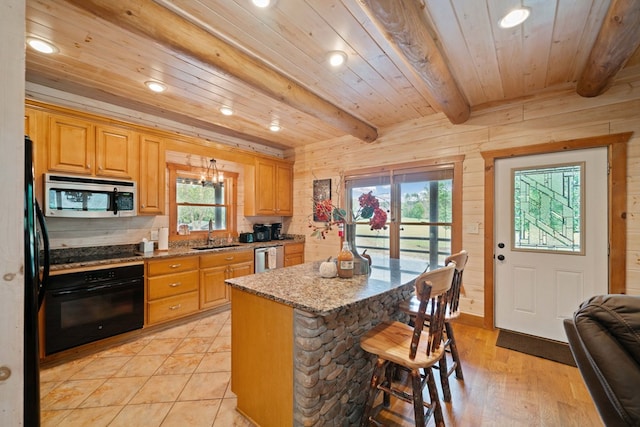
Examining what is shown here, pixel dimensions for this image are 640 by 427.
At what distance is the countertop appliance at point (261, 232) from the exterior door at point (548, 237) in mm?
3433

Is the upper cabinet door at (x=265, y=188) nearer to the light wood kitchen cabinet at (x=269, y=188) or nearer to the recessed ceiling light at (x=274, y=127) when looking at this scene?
the light wood kitchen cabinet at (x=269, y=188)

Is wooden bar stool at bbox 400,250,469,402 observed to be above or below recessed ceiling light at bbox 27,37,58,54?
below

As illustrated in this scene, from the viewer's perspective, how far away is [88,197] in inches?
109

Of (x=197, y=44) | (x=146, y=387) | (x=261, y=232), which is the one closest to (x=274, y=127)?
(x=261, y=232)

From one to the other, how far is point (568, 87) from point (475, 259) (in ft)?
6.64

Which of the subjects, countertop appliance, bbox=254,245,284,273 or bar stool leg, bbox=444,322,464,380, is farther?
countertop appliance, bbox=254,245,284,273

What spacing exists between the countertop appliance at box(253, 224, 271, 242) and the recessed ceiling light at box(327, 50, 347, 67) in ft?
9.99

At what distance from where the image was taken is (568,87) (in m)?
2.70

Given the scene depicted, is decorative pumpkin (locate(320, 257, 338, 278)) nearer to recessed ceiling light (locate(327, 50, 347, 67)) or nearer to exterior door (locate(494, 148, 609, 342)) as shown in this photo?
recessed ceiling light (locate(327, 50, 347, 67))

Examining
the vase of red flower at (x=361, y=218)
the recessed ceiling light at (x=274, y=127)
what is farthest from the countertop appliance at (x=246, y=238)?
the vase of red flower at (x=361, y=218)

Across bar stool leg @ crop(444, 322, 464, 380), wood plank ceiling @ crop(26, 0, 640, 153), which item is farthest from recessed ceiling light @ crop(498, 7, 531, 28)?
bar stool leg @ crop(444, 322, 464, 380)

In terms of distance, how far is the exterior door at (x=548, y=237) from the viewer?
2.62 meters

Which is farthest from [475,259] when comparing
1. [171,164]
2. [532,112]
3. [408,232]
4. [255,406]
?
[171,164]

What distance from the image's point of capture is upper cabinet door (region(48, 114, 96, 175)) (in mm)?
2578
